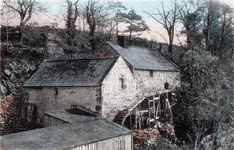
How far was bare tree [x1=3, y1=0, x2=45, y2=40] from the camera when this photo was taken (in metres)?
26.9

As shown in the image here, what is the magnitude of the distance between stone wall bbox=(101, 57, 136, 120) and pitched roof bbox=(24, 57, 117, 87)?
23.0 inches

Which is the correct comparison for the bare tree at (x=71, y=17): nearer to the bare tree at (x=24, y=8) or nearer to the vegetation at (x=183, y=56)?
the vegetation at (x=183, y=56)

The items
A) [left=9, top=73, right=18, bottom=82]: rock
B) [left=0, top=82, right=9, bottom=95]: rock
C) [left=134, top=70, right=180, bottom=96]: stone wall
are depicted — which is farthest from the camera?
[left=134, top=70, right=180, bottom=96]: stone wall

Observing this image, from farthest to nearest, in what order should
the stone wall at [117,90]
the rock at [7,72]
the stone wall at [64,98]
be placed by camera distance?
the rock at [7,72] < the stone wall at [117,90] < the stone wall at [64,98]

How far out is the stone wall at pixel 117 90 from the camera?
18.1 m

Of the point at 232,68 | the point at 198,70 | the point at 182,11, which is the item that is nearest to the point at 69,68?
the point at 198,70

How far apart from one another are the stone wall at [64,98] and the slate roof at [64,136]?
8.98 ft

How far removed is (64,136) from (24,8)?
70.1ft

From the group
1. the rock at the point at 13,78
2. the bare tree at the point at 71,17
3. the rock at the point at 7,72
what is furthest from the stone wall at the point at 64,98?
the bare tree at the point at 71,17

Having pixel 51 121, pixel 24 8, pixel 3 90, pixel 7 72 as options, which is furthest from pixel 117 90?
pixel 24 8

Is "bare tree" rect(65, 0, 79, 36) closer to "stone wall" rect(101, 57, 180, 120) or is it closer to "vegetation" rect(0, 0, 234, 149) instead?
"vegetation" rect(0, 0, 234, 149)

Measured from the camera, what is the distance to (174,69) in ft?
93.7

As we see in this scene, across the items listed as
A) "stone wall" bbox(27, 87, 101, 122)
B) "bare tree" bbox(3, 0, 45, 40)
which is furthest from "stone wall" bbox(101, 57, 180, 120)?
"bare tree" bbox(3, 0, 45, 40)

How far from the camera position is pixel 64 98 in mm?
18906
